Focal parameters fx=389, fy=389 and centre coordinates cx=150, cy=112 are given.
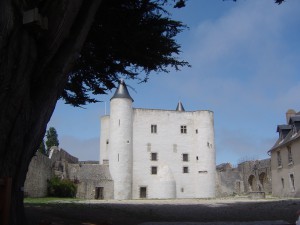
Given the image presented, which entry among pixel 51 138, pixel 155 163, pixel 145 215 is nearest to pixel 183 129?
pixel 155 163

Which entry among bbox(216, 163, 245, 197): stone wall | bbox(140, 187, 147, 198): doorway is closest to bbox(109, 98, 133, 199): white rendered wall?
bbox(140, 187, 147, 198): doorway

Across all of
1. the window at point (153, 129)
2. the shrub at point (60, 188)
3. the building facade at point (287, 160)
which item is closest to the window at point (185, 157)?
the window at point (153, 129)

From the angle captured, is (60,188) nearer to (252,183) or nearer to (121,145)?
(121,145)

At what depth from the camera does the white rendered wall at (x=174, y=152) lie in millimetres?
40812

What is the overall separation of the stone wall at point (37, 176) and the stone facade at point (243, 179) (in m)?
20.2

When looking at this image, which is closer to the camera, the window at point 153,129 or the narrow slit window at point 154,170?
the narrow slit window at point 154,170

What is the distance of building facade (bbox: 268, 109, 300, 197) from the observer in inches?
1064

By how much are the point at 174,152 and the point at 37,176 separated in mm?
18782

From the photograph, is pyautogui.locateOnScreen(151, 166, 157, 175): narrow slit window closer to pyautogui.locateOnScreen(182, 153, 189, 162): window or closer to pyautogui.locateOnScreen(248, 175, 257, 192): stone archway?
pyautogui.locateOnScreen(182, 153, 189, 162): window

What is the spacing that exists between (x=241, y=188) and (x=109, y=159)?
14956 millimetres

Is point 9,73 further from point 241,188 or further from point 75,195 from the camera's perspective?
point 241,188

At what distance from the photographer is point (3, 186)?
4.11 metres

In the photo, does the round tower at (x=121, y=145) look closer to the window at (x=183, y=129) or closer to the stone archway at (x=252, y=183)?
the window at (x=183, y=129)

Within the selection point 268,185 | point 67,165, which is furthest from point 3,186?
point 268,185
